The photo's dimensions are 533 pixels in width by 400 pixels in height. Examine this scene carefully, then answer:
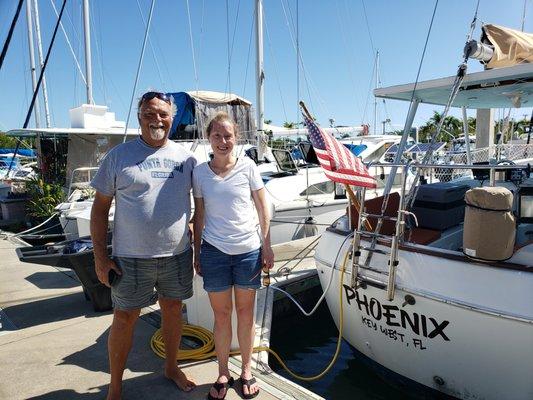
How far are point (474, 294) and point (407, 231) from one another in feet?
2.89

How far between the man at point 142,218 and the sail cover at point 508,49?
125 inches

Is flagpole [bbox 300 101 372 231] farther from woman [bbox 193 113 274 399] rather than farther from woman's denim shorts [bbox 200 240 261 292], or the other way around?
woman's denim shorts [bbox 200 240 261 292]

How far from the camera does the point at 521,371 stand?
285 centimetres

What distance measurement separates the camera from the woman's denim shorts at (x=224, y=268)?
275cm

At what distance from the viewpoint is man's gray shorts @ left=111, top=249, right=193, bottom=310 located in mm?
2619

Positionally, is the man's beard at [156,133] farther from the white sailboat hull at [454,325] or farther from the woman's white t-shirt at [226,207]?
A: the white sailboat hull at [454,325]

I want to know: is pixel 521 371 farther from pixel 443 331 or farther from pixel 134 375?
pixel 134 375

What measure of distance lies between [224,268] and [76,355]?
68.4 inches

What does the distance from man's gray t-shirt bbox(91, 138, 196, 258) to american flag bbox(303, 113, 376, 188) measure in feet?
3.55

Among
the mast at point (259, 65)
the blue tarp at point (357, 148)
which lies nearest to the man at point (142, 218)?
the mast at point (259, 65)

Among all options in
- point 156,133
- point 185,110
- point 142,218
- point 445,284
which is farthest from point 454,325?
point 185,110

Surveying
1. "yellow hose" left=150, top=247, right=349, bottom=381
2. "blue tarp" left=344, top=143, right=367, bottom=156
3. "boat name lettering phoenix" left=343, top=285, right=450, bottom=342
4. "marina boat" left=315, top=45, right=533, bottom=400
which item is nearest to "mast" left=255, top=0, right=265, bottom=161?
"blue tarp" left=344, top=143, right=367, bottom=156

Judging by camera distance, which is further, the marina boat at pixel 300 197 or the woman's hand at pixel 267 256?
the marina boat at pixel 300 197

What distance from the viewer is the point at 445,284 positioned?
9.71ft
